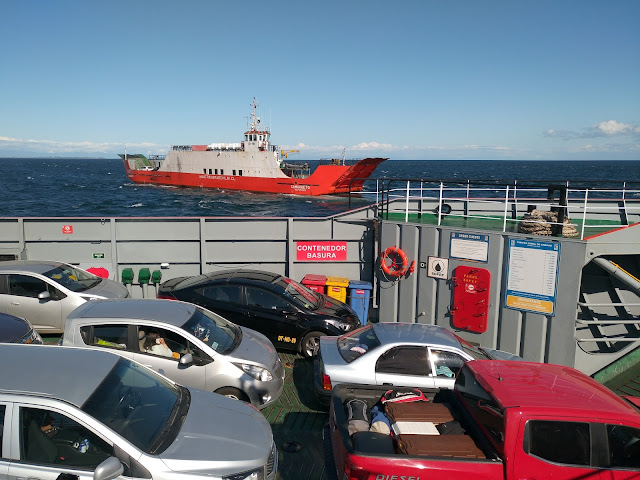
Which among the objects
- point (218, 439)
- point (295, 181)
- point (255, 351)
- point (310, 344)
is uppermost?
point (295, 181)

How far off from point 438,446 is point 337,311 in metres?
4.67

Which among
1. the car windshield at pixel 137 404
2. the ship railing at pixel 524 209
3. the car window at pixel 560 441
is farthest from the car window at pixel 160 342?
the ship railing at pixel 524 209

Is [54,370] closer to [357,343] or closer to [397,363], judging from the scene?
[357,343]

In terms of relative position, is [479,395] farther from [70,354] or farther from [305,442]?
[70,354]

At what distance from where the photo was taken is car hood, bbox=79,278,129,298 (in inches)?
342

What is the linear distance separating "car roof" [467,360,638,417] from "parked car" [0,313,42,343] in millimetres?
5900

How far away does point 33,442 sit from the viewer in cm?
341

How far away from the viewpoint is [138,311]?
20.6ft

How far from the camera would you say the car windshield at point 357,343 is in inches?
241

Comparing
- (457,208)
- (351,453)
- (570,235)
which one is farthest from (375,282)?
(351,453)

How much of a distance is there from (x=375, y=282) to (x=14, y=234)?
8.16 m

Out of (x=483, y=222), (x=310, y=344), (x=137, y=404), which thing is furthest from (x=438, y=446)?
(x=483, y=222)

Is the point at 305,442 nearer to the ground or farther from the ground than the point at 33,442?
nearer to the ground

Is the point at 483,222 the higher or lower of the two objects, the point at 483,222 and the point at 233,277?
the higher
